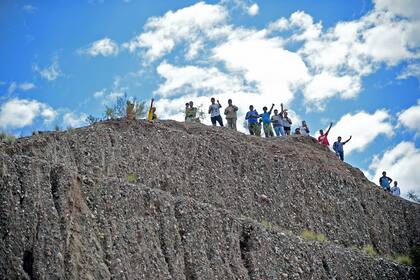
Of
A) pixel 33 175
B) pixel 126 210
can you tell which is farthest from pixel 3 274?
pixel 126 210

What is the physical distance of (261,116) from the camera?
125 ft

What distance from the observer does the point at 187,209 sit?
23.2 metres

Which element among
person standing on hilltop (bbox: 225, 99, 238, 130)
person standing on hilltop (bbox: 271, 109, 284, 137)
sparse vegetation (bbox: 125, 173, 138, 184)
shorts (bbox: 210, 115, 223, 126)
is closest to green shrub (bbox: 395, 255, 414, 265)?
person standing on hilltop (bbox: 271, 109, 284, 137)

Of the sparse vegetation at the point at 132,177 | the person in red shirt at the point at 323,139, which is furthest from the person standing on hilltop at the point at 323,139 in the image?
the sparse vegetation at the point at 132,177

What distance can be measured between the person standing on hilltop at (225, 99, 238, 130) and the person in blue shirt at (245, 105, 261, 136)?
0.70 m

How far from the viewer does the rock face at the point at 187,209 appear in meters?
18.7

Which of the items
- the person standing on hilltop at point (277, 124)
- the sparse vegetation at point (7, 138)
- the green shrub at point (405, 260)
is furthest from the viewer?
the person standing on hilltop at point (277, 124)

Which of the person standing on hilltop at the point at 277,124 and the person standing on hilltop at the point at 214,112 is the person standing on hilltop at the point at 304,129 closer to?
the person standing on hilltop at the point at 277,124

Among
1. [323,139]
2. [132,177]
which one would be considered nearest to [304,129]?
[323,139]

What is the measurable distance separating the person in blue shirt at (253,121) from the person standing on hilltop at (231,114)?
0.70 metres

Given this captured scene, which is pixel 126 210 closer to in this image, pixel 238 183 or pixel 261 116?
Result: pixel 238 183

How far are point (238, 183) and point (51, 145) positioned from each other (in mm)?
8353

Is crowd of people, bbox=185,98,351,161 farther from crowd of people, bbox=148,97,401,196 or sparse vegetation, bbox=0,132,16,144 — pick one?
sparse vegetation, bbox=0,132,16,144

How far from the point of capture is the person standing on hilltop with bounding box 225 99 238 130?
37.0m
